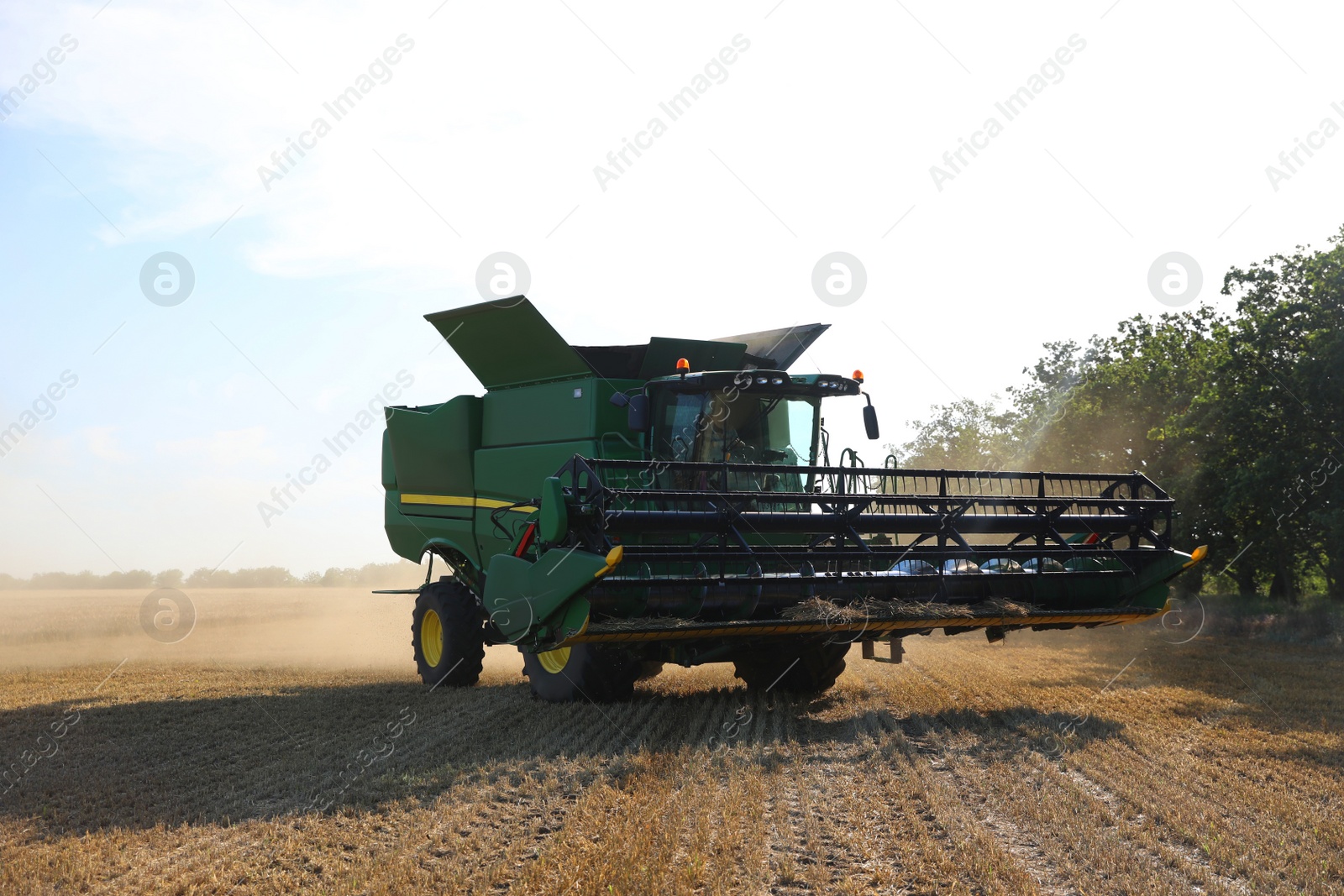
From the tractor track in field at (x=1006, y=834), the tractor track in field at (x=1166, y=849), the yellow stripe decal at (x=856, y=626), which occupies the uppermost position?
the yellow stripe decal at (x=856, y=626)

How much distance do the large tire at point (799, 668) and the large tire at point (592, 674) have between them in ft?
4.08

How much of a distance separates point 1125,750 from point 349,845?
4726mm

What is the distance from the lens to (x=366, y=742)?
7230mm

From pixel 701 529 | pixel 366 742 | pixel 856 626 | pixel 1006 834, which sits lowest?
pixel 366 742

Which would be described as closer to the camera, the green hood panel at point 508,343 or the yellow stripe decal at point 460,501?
the green hood panel at point 508,343

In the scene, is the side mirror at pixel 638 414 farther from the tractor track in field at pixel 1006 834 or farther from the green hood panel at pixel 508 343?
the tractor track in field at pixel 1006 834

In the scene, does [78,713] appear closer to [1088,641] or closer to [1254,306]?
[1088,641]

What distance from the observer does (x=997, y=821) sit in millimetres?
4969

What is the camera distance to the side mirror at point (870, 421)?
9.29 m

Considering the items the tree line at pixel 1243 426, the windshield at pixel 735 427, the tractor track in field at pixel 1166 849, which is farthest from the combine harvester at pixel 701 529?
the tree line at pixel 1243 426

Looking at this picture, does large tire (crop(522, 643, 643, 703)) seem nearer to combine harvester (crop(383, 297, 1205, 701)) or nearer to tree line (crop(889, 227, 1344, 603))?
combine harvester (crop(383, 297, 1205, 701))

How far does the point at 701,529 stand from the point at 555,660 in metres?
2.04

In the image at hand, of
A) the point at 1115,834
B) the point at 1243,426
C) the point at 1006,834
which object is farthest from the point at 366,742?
the point at 1243,426

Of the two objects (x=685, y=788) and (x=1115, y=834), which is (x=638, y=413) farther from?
(x=1115, y=834)
